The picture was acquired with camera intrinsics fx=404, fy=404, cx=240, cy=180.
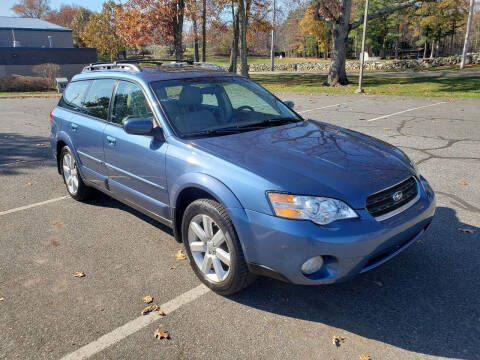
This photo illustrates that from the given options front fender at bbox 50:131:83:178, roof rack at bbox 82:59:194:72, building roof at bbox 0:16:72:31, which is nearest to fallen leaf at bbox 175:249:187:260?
front fender at bbox 50:131:83:178

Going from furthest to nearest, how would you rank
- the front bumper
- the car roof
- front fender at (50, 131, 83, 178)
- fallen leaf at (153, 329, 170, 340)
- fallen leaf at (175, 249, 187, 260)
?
front fender at (50, 131, 83, 178) < the car roof < fallen leaf at (175, 249, 187, 260) < fallen leaf at (153, 329, 170, 340) < the front bumper

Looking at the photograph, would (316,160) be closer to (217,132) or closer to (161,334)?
(217,132)

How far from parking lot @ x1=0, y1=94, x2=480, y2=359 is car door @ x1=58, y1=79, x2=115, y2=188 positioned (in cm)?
64

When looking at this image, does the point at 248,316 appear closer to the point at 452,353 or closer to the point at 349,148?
the point at 452,353

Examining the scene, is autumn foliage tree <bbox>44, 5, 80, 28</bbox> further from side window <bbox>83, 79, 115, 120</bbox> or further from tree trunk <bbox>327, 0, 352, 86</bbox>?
side window <bbox>83, 79, 115, 120</bbox>

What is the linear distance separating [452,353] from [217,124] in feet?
8.52

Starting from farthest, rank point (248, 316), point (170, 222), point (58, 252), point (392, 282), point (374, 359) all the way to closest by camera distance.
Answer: point (58, 252) → point (170, 222) → point (392, 282) → point (248, 316) → point (374, 359)

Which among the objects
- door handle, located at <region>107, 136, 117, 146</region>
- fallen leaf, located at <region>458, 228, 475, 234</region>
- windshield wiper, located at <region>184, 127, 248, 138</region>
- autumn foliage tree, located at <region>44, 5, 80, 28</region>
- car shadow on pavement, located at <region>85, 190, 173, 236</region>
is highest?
autumn foliage tree, located at <region>44, 5, 80, 28</region>

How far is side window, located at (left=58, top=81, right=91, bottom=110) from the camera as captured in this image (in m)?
5.14

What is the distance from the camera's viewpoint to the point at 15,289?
3.45 meters

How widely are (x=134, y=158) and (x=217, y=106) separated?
996mm

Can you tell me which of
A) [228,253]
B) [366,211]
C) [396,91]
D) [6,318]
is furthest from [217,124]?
[396,91]

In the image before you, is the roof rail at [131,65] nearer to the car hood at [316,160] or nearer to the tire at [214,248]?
the car hood at [316,160]

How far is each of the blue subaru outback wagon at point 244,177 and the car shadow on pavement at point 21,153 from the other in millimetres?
3341
